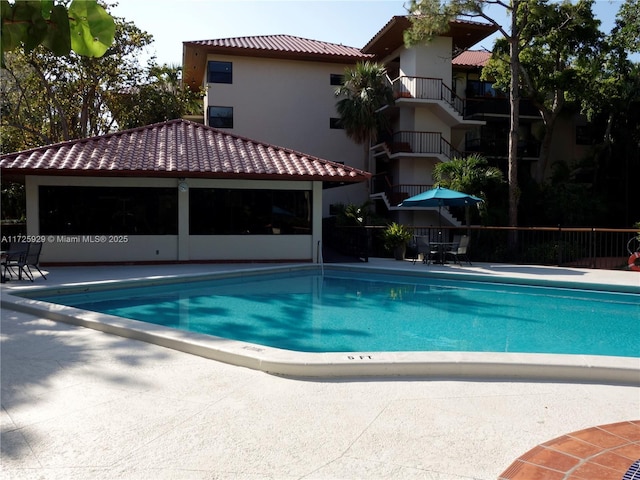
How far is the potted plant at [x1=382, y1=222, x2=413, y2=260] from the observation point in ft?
61.0

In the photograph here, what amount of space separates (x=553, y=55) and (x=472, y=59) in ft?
23.8

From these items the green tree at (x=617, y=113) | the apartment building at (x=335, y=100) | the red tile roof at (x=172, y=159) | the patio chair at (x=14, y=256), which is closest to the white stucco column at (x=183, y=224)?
the red tile roof at (x=172, y=159)

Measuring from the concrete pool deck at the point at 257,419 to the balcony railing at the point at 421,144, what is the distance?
70.9ft

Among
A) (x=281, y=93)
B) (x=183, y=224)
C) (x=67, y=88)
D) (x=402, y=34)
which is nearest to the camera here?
(x=183, y=224)

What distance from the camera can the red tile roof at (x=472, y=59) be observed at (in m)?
29.2

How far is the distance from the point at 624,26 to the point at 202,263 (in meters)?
22.1

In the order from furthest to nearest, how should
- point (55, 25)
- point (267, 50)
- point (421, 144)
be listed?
point (267, 50) < point (421, 144) < point (55, 25)

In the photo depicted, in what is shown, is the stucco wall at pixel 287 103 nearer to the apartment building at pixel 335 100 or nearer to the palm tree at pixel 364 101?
the apartment building at pixel 335 100

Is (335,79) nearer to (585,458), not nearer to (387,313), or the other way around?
(387,313)

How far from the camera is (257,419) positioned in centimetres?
396

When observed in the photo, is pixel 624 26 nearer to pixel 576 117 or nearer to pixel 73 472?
pixel 576 117

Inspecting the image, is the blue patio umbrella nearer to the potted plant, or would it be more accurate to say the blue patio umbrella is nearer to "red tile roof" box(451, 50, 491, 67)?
the potted plant

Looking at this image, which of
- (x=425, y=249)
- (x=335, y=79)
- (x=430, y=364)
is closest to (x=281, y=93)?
(x=335, y=79)

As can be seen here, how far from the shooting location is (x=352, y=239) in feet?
61.2
